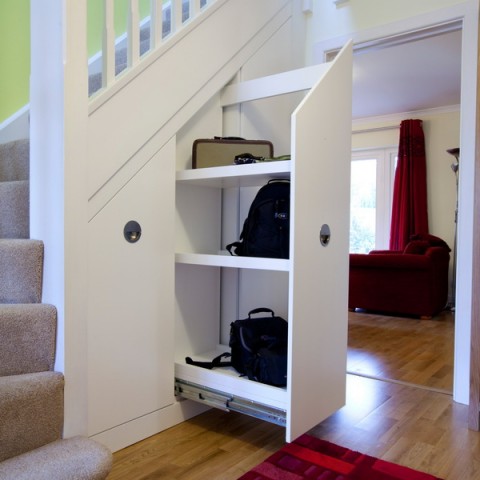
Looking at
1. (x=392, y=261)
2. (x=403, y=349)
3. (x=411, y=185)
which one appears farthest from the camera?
(x=411, y=185)

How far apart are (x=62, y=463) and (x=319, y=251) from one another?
1097 mm

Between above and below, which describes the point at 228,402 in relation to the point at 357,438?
above

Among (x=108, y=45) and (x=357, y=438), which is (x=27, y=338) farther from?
(x=357, y=438)

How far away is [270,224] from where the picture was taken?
191cm

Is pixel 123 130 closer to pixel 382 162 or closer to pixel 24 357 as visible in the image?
pixel 24 357

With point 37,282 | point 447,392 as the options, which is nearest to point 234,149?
point 37,282

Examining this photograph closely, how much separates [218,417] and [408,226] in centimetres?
472

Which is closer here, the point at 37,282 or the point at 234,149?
the point at 37,282

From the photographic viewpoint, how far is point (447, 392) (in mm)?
2436

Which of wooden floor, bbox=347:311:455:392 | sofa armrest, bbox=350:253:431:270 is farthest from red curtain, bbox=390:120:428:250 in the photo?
wooden floor, bbox=347:311:455:392

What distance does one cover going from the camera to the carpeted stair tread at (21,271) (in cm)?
137

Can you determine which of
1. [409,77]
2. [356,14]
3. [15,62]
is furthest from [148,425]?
[409,77]

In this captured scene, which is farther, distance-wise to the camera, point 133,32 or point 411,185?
point 411,185

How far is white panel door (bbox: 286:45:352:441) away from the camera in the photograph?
1617mm
